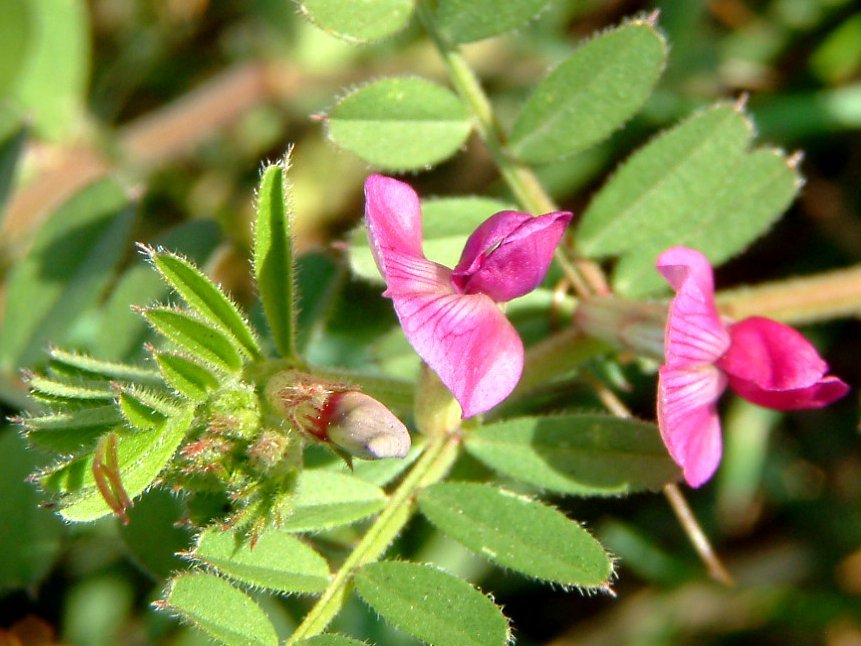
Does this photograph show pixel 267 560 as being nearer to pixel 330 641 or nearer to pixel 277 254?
pixel 330 641

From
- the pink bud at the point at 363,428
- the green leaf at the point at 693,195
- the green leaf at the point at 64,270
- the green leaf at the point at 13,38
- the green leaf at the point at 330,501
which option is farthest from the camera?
the green leaf at the point at 13,38

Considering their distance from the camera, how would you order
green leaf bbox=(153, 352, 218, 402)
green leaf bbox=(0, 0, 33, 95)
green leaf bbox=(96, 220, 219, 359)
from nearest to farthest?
green leaf bbox=(153, 352, 218, 402), green leaf bbox=(96, 220, 219, 359), green leaf bbox=(0, 0, 33, 95)

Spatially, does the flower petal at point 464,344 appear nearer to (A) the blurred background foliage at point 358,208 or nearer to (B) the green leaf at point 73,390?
(B) the green leaf at point 73,390

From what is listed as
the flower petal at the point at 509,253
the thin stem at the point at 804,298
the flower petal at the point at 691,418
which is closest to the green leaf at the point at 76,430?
the flower petal at the point at 509,253

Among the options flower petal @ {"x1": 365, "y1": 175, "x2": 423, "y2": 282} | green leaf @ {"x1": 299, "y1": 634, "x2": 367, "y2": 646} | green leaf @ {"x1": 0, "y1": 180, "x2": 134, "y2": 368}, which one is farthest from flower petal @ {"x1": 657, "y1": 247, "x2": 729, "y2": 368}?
green leaf @ {"x1": 0, "y1": 180, "x2": 134, "y2": 368}

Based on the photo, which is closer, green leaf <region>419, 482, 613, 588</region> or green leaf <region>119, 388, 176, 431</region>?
green leaf <region>119, 388, 176, 431</region>

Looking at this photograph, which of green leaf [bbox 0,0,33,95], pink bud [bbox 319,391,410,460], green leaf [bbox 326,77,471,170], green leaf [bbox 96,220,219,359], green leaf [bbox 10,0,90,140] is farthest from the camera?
green leaf [bbox 10,0,90,140]

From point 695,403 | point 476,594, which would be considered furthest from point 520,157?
point 476,594

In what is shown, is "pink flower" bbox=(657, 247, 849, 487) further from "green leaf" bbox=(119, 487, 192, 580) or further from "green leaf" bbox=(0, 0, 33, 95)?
"green leaf" bbox=(0, 0, 33, 95)
